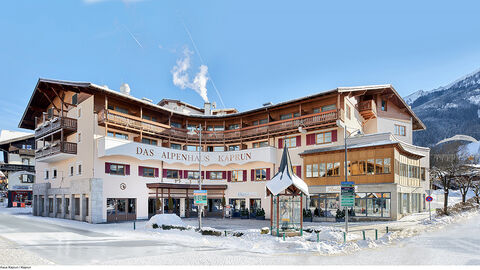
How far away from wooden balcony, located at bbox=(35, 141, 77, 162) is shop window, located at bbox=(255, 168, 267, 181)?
19992 mm

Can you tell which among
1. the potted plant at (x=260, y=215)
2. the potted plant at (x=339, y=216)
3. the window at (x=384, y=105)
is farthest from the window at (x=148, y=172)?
the window at (x=384, y=105)

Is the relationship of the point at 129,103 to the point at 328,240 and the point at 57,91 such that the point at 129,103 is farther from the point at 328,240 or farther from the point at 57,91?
the point at 328,240

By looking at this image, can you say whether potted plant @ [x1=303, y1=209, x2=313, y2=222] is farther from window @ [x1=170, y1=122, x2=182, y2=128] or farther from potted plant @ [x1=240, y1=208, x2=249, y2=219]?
window @ [x1=170, y1=122, x2=182, y2=128]

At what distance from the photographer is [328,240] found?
59.7 feet

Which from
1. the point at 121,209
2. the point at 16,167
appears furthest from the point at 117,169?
the point at 16,167

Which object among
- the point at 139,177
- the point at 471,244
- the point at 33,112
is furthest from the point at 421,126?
the point at 33,112

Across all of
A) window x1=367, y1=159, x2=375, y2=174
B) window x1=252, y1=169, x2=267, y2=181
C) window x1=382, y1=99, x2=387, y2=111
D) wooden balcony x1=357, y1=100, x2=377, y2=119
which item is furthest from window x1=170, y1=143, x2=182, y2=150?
window x1=382, y1=99, x2=387, y2=111

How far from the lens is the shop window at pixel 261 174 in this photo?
39.5m

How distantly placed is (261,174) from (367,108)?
14.4 m

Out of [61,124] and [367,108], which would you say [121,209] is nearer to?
[61,124]

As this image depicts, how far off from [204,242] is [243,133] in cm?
2373

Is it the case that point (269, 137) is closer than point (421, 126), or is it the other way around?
point (269, 137)

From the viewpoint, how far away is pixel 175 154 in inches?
1558

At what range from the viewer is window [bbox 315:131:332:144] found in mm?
35594
